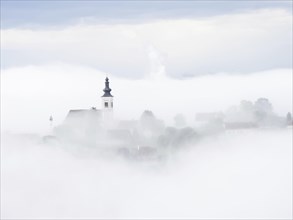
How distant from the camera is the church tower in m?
80.9

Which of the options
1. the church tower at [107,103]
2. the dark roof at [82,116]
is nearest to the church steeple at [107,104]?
the church tower at [107,103]

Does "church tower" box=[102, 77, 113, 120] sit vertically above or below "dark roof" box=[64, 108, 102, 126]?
above

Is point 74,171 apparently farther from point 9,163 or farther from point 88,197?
point 9,163

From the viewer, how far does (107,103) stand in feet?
271

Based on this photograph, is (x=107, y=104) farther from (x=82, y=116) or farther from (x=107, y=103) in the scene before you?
(x=82, y=116)

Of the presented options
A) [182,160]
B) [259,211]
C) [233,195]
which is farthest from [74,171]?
[259,211]

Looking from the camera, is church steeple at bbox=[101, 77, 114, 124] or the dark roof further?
church steeple at bbox=[101, 77, 114, 124]

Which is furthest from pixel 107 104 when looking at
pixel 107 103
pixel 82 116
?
pixel 82 116

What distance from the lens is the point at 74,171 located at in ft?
244

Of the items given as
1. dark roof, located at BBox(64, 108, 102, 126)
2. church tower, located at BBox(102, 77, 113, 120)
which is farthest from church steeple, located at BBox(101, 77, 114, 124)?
dark roof, located at BBox(64, 108, 102, 126)

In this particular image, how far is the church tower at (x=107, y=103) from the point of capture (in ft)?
265

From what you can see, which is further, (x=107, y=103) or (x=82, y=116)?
(x=107, y=103)

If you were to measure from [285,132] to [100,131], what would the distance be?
20.8 metres

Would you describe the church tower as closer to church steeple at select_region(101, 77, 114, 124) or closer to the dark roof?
church steeple at select_region(101, 77, 114, 124)
